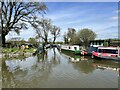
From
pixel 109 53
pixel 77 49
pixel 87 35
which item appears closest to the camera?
pixel 109 53

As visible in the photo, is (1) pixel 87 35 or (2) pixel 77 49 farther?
(1) pixel 87 35

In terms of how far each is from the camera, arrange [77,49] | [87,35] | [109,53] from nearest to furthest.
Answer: [109,53]
[77,49]
[87,35]

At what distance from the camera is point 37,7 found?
3119 centimetres

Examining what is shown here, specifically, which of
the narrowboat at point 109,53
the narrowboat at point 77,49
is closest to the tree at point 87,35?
the narrowboat at point 77,49

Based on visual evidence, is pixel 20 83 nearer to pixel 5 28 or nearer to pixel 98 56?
pixel 98 56

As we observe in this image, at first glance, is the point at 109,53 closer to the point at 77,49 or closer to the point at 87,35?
the point at 77,49

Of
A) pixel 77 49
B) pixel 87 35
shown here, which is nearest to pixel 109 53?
pixel 77 49

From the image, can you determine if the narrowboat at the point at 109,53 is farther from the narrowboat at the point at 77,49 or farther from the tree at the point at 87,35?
the tree at the point at 87,35

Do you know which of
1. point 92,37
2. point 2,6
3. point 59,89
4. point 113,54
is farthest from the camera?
point 92,37

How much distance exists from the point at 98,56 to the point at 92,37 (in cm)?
2810

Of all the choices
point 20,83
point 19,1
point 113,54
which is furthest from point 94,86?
point 19,1

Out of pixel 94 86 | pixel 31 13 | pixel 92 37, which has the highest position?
pixel 31 13

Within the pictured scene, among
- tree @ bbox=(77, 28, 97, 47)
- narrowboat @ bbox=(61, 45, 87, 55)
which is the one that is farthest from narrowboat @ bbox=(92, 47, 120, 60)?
tree @ bbox=(77, 28, 97, 47)

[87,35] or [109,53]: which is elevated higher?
[87,35]
